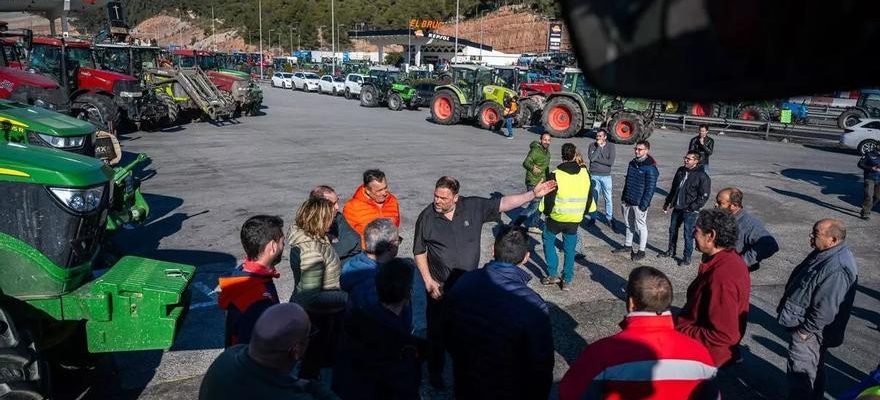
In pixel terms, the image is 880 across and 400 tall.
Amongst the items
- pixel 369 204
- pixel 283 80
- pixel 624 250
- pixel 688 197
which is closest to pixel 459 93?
pixel 624 250

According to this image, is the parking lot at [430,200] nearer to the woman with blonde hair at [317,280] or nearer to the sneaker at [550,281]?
the sneaker at [550,281]

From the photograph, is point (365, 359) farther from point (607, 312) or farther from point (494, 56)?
point (494, 56)

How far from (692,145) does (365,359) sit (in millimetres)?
8289

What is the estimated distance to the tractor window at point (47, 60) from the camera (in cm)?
1495

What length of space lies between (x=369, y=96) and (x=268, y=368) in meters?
27.3

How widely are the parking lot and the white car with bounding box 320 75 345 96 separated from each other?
44.7ft

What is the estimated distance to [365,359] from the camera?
2932mm

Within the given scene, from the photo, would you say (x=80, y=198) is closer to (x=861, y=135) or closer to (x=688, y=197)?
(x=688, y=197)

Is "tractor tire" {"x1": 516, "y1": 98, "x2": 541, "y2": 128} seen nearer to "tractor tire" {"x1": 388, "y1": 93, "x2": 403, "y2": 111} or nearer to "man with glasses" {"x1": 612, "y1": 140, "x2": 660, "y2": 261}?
"tractor tire" {"x1": 388, "y1": 93, "x2": 403, "y2": 111}

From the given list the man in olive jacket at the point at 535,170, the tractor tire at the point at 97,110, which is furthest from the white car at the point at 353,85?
the man in olive jacket at the point at 535,170

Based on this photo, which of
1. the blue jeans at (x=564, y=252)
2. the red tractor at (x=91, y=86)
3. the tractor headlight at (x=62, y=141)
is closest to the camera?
the blue jeans at (x=564, y=252)

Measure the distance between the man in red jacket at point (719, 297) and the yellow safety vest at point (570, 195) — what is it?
7.84 ft

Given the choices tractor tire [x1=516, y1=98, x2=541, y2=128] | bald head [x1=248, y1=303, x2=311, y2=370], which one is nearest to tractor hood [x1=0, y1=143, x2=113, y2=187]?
bald head [x1=248, y1=303, x2=311, y2=370]

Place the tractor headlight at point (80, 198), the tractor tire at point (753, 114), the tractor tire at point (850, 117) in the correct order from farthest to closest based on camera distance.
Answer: the tractor tire at point (753, 114), the tractor tire at point (850, 117), the tractor headlight at point (80, 198)
